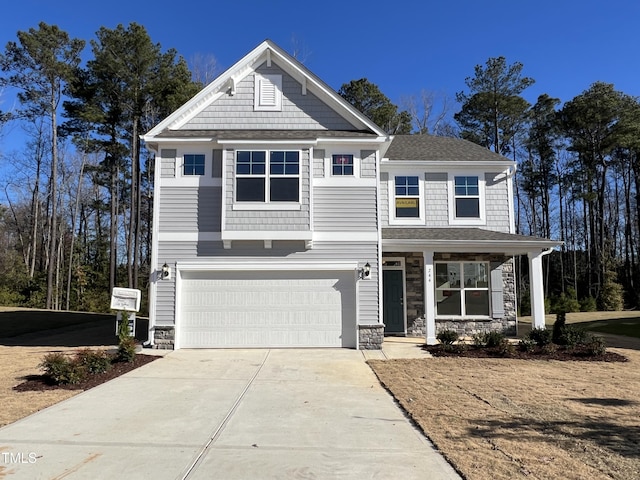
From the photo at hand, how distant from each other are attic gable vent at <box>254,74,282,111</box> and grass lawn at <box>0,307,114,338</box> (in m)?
11.4

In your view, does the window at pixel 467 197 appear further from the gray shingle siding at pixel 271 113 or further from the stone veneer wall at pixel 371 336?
the stone veneer wall at pixel 371 336

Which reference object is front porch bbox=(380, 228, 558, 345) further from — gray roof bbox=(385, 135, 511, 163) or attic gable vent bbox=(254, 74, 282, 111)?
attic gable vent bbox=(254, 74, 282, 111)

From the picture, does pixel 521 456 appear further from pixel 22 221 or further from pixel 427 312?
pixel 22 221

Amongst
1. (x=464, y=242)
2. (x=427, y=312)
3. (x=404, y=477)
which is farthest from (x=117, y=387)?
(x=464, y=242)

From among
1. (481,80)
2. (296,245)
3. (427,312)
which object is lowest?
(427,312)

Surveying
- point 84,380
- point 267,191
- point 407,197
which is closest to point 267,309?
point 267,191

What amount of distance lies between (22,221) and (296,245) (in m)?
34.0

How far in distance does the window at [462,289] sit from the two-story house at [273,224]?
1.44 m

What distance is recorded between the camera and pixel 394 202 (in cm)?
1469

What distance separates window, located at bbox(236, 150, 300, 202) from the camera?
11836 millimetres

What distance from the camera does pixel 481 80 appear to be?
100 feet

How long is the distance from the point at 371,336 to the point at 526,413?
19.5 ft

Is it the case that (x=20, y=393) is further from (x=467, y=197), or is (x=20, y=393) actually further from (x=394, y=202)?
(x=467, y=197)

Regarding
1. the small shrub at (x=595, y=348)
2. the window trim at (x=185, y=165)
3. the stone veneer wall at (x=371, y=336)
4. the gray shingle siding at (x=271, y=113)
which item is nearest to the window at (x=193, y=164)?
the window trim at (x=185, y=165)
